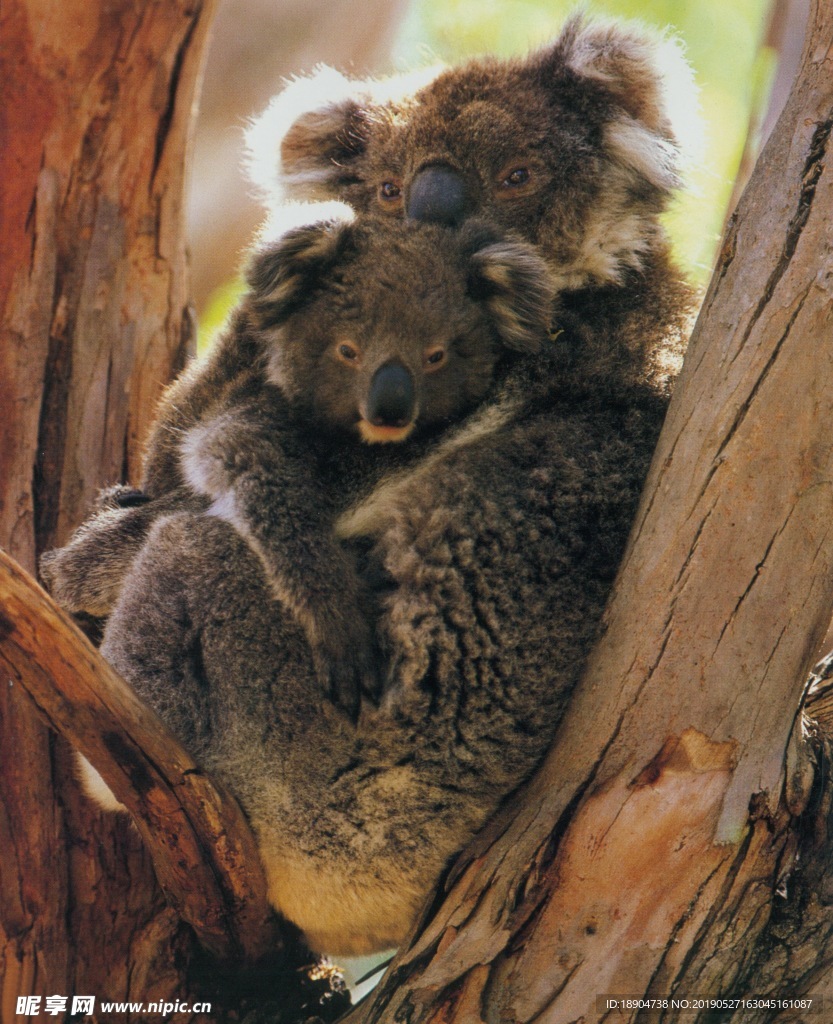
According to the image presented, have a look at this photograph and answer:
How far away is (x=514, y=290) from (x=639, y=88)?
4.70 ft

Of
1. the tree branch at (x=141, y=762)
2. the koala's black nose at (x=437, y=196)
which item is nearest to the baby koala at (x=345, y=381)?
the koala's black nose at (x=437, y=196)

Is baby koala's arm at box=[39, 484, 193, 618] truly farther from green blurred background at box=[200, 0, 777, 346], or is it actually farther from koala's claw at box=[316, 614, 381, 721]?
green blurred background at box=[200, 0, 777, 346]

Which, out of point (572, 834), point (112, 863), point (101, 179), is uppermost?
point (101, 179)

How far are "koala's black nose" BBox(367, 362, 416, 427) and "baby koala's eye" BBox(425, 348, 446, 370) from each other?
115mm

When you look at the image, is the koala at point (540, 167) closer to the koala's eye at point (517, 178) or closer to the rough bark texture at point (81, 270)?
the koala's eye at point (517, 178)

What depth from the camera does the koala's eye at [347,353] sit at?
10.8 feet

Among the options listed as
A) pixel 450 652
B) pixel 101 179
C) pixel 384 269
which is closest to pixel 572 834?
pixel 450 652

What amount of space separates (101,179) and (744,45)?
265 inches

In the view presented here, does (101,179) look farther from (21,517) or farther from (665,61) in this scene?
(665,61)

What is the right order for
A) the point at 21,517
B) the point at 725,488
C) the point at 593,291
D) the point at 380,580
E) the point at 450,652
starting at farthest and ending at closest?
the point at 21,517 < the point at 593,291 < the point at 380,580 < the point at 450,652 < the point at 725,488

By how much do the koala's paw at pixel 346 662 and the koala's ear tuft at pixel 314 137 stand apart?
2061 mm

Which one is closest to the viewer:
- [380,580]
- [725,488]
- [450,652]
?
[725,488]

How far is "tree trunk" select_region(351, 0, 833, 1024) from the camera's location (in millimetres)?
2561

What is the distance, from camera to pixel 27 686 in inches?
108
